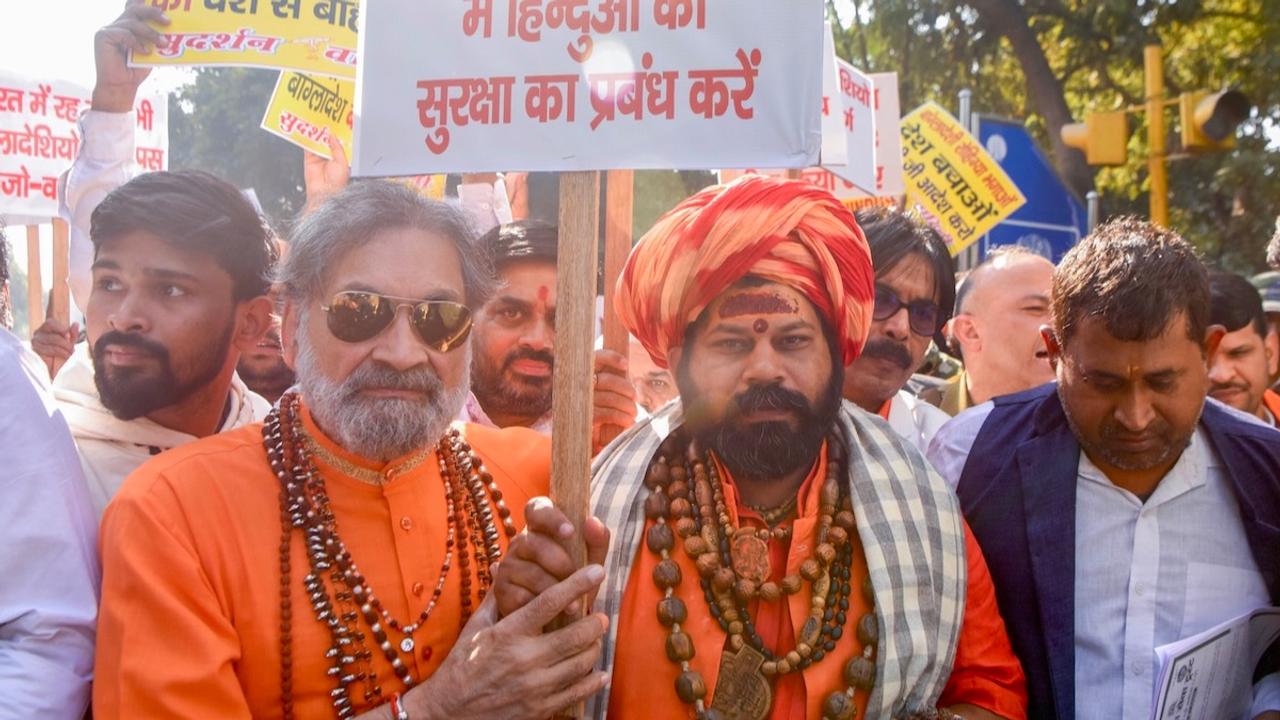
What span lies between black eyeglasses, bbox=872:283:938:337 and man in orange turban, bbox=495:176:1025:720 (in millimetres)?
1128

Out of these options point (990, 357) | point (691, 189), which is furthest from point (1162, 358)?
point (691, 189)

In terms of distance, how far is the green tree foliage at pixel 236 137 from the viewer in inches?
875

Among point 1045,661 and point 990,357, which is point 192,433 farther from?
point 990,357

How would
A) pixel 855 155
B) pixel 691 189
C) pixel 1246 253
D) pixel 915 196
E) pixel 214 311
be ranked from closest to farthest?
1. pixel 214 311
2. pixel 855 155
3. pixel 915 196
4. pixel 1246 253
5. pixel 691 189

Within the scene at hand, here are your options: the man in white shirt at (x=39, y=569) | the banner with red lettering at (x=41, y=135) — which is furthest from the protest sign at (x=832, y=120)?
the banner with red lettering at (x=41, y=135)

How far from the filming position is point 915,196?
24.1 ft

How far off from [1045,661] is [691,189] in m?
14.1

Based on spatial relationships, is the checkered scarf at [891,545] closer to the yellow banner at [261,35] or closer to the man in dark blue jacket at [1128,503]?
the man in dark blue jacket at [1128,503]

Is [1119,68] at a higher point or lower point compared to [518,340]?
higher

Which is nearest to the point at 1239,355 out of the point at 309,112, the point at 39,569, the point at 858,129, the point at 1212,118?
the point at 858,129

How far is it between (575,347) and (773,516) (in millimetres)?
720

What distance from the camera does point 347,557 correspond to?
2.49 m

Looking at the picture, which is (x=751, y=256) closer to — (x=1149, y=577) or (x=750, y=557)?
(x=750, y=557)

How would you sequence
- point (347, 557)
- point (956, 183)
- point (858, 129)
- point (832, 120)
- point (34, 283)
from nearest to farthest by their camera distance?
1. point (347, 557)
2. point (832, 120)
3. point (858, 129)
4. point (34, 283)
5. point (956, 183)
